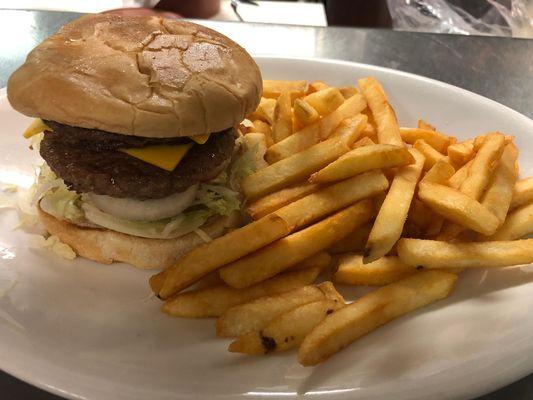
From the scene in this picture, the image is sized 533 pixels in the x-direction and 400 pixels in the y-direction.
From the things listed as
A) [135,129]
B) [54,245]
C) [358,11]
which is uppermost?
[135,129]

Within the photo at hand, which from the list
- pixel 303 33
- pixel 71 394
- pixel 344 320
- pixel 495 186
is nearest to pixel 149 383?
pixel 71 394

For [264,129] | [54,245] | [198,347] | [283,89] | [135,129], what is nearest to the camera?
[198,347]

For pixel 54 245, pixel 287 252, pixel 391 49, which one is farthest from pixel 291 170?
pixel 391 49

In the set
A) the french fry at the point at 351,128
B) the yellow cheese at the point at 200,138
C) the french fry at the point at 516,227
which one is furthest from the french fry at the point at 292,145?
the french fry at the point at 516,227

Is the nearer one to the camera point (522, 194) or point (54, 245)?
point (522, 194)

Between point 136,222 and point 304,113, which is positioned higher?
point 304,113

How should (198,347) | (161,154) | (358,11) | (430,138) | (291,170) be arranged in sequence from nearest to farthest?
1. (198,347)
2. (161,154)
3. (291,170)
4. (430,138)
5. (358,11)

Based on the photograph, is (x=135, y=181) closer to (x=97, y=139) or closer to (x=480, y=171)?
(x=97, y=139)

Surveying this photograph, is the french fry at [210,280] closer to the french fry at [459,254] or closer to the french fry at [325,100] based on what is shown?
the french fry at [459,254]
